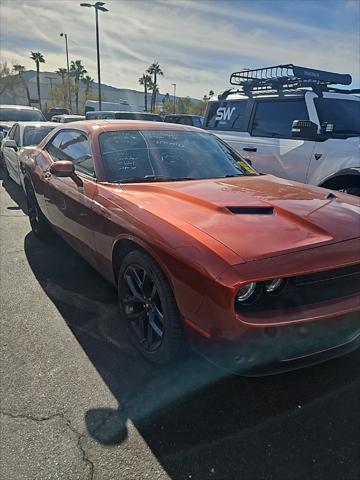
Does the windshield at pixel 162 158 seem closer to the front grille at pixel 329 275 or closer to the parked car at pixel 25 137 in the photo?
the front grille at pixel 329 275

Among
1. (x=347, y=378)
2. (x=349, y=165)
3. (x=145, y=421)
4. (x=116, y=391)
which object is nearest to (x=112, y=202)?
(x=116, y=391)

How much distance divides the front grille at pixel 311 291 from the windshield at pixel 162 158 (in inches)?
60.9

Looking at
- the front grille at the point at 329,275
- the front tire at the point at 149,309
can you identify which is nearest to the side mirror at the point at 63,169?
the front tire at the point at 149,309

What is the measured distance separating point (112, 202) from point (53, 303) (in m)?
1.26

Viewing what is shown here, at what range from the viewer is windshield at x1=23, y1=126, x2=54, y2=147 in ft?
25.3

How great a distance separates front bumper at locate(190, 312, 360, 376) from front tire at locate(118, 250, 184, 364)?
0.27m

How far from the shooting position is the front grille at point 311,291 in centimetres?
200

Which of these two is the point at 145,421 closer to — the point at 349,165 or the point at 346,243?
the point at 346,243

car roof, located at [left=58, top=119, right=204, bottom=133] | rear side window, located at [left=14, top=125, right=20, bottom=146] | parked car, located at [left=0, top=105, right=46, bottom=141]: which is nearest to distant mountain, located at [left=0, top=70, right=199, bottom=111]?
parked car, located at [left=0, top=105, right=46, bottom=141]

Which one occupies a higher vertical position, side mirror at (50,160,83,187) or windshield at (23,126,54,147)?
side mirror at (50,160,83,187)

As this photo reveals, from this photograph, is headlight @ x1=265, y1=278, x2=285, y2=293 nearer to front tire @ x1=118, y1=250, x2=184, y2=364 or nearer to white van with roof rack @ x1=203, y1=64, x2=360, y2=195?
front tire @ x1=118, y1=250, x2=184, y2=364

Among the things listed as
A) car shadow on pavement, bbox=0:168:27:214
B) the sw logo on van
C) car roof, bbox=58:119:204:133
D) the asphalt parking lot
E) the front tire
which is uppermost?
the sw logo on van

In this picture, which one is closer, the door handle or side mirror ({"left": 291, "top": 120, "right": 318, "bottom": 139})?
side mirror ({"left": 291, "top": 120, "right": 318, "bottom": 139})

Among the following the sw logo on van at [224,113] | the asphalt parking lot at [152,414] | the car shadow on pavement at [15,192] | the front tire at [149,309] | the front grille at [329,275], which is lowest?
the car shadow on pavement at [15,192]
